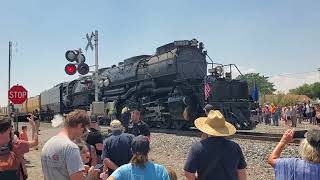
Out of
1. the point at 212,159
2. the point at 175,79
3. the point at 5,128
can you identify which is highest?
the point at 175,79

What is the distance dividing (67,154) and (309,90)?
10007cm

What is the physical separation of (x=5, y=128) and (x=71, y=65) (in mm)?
11884

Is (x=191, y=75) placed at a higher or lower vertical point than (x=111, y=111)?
higher

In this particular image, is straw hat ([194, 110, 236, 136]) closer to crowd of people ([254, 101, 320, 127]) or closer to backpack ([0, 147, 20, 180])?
backpack ([0, 147, 20, 180])

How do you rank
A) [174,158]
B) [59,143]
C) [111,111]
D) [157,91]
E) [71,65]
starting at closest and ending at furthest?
[59,143]
[174,158]
[71,65]
[157,91]
[111,111]

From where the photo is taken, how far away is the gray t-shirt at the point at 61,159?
443 centimetres

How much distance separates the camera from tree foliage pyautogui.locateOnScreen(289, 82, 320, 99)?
9481 cm

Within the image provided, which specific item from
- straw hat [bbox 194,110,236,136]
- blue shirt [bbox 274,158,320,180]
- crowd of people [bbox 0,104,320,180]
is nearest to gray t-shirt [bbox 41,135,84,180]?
crowd of people [bbox 0,104,320,180]

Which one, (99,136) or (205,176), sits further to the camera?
(99,136)

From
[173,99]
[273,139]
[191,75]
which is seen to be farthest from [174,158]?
[191,75]

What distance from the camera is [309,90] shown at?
98.8 m

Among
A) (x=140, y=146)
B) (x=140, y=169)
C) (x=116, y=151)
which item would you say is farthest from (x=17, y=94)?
(x=140, y=169)

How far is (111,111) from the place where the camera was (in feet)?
91.4

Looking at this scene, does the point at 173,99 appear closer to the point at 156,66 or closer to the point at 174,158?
the point at 156,66
